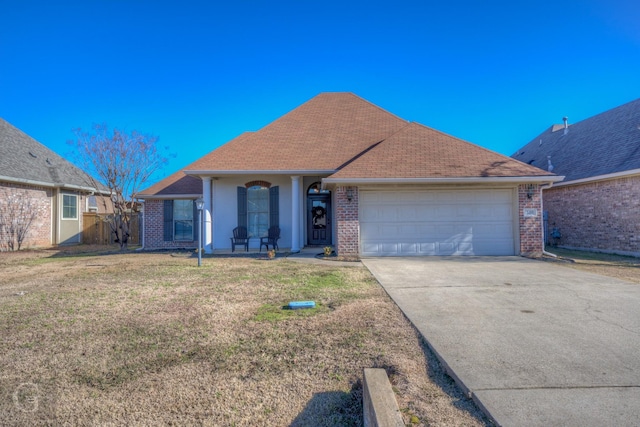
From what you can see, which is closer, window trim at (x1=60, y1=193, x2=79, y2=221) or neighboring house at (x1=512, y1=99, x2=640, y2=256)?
neighboring house at (x1=512, y1=99, x2=640, y2=256)

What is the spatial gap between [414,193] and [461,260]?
7.88 ft

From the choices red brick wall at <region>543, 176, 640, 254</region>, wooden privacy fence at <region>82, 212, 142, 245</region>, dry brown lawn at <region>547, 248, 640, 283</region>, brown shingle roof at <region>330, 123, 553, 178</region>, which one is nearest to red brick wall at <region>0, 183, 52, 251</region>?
wooden privacy fence at <region>82, 212, 142, 245</region>

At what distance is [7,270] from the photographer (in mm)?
8820

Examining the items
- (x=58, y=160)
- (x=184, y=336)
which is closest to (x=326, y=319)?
(x=184, y=336)

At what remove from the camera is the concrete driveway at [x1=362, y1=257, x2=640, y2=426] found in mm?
2357

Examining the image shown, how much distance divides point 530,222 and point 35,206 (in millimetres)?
19683

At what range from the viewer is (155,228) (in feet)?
48.2

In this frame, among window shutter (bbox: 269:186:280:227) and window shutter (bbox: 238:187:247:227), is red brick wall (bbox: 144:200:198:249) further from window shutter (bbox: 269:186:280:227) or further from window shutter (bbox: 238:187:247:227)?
window shutter (bbox: 269:186:280:227)

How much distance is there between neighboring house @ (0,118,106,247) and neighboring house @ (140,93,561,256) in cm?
543

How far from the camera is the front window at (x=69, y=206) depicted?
1703 cm

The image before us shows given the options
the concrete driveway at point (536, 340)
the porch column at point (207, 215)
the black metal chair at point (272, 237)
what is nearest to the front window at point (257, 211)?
the black metal chair at point (272, 237)

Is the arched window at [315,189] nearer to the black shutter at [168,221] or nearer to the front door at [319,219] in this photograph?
the front door at [319,219]

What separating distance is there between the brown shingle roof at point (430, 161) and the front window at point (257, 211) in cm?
356

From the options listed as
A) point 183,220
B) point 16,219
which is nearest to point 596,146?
point 183,220
